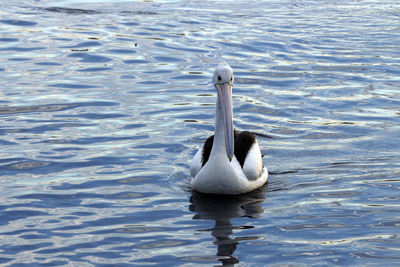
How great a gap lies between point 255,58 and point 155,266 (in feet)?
36.0

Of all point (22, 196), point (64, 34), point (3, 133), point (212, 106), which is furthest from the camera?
point (64, 34)

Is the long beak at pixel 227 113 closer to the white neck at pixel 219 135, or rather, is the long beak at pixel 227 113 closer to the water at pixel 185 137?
the white neck at pixel 219 135

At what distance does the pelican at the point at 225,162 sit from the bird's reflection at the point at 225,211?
0.30 ft

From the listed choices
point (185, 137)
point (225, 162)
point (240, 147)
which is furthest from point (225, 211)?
point (185, 137)

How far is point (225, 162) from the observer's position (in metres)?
9.01

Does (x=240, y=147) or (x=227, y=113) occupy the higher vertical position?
(x=227, y=113)

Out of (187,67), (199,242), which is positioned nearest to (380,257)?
(199,242)

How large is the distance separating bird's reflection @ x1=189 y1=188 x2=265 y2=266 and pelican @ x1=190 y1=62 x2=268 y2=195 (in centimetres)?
9

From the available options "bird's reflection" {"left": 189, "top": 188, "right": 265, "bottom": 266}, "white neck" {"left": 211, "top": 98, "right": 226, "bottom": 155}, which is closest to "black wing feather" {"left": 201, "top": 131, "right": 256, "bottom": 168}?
"white neck" {"left": 211, "top": 98, "right": 226, "bottom": 155}

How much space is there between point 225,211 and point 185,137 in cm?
309

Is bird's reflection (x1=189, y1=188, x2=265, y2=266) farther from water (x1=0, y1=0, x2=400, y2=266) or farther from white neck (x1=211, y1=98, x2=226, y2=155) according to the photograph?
white neck (x1=211, y1=98, x2=226, y2=155)

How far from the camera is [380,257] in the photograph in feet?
23.1

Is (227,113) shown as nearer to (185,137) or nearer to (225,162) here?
(225,162)

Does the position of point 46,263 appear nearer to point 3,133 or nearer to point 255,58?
point 3,133
